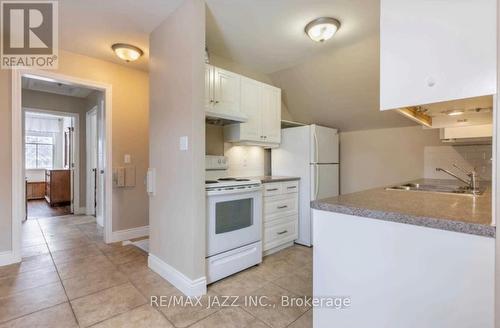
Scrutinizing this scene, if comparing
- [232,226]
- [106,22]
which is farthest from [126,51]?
[232,226]

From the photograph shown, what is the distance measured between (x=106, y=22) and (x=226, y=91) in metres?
1.29

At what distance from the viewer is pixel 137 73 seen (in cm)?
354

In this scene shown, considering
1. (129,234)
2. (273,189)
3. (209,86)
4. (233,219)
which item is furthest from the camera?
(129,234)

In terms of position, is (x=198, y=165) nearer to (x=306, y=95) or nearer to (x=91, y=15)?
(x=91, y=15)

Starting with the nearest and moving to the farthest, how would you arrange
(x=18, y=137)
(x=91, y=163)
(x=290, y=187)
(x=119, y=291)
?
(x=119, y=291) < (x=18, y=137) < (x=290, y=187) < (x=91, y=163)

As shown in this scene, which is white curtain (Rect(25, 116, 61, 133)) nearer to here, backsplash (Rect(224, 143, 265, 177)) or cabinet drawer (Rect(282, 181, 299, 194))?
backsplash (Rect(224, 143, 265, 177))

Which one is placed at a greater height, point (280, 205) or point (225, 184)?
point (225, 184)

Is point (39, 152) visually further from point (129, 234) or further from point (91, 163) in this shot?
point (129, 234)

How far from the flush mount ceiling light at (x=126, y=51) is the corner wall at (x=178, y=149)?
18.4 inches

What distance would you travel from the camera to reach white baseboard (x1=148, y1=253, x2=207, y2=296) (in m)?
2.00

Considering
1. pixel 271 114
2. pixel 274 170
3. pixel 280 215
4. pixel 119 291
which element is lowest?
pixel 119 291

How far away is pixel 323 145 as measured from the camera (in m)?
3.42

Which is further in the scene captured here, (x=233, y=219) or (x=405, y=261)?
(x=233, y=219)

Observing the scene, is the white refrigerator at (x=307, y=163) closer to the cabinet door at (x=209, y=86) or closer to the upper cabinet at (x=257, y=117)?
the upper cabinet at (x=257, y=117)
